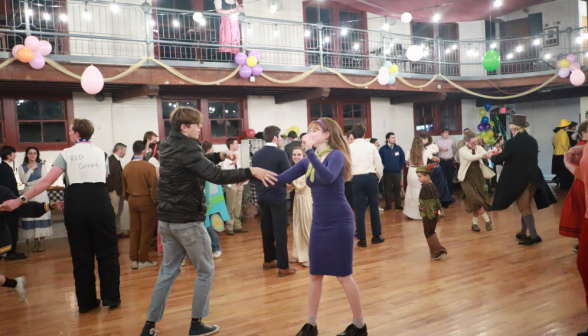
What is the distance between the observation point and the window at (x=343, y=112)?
11.9 m

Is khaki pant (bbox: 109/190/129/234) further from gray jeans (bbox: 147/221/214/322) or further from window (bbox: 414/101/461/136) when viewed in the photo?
window (bbox: 414/101/461/136)

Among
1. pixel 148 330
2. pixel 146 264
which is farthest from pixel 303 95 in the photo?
pixel 148 330

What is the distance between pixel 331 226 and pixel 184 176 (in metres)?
1.07

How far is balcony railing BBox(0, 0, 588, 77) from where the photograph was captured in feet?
26.8

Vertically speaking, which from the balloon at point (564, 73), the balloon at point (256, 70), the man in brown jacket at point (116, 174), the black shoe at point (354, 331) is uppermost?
the balloon at point (256, 70)

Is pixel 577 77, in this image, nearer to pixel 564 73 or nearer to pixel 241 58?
pixel 564 73

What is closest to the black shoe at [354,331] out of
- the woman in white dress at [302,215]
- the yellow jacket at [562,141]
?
the woman in white dress at [302,215]

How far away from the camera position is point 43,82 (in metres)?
7.60

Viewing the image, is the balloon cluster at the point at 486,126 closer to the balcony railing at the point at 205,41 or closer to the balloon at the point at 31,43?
the balcony railing at the point at 205,41

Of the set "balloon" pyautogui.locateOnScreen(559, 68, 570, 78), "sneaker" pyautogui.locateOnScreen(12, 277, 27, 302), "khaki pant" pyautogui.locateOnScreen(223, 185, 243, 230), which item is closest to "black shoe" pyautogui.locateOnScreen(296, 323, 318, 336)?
"sneaker" pyautogui.locateOnScreen(12, 277, 27, 302)

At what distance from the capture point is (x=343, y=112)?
1230 centimetres

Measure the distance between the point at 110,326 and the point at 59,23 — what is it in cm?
631

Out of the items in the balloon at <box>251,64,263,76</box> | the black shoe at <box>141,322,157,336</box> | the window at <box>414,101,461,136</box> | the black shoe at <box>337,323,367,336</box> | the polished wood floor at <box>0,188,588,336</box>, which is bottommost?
the polished wood floor at <box>0,188,588,336</box>

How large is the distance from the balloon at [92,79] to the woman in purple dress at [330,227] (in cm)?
495
